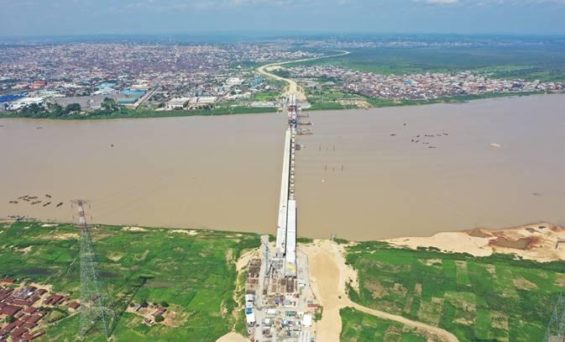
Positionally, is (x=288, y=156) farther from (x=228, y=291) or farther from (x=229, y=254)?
(x=228, y=291)

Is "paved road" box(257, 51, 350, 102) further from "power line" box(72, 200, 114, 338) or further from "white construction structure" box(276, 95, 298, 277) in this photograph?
"power line" box(72, 200, 114, 338)

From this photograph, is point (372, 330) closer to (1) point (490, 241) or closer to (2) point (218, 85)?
(1) point (490, 241)

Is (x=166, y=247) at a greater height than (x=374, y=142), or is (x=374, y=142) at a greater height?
(x=374, y=142)

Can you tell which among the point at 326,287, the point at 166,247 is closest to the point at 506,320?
the point at 326,287

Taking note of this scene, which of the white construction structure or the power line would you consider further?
the white construction structure

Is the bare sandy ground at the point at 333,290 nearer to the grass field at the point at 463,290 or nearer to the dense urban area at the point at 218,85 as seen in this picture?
the grass field at the point at 463,290

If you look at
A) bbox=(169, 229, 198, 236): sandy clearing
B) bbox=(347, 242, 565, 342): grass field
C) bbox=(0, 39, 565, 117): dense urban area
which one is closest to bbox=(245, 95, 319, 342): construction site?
bbox=(347, 242, 565, 342): grass field

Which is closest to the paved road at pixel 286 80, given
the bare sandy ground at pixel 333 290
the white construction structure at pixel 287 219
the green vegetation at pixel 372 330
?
the white construction structure at pixel 287 219
